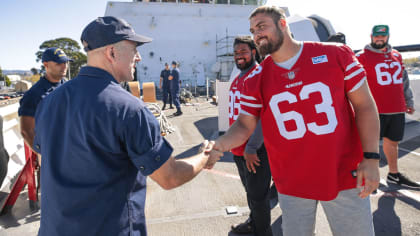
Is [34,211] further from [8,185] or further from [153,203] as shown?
[153,203]

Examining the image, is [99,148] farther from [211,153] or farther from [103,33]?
[211,153]

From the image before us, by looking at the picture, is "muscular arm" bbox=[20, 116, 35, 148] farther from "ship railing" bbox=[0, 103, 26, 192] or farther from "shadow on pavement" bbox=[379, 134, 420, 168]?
"shadow on pavement" bbox=[379, 134, 420, 168]

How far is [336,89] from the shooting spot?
169 centimetres

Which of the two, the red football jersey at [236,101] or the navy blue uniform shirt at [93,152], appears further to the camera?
the red football jersey at [236,101]

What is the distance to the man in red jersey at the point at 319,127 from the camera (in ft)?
5.54

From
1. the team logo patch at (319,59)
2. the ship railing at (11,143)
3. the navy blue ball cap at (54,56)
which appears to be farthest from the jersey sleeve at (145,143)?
the ship railing at (11,143)

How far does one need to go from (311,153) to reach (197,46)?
20.0 metres

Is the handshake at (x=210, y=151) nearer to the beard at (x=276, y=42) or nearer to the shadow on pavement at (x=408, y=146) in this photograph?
the beard at (x=276, y=42)

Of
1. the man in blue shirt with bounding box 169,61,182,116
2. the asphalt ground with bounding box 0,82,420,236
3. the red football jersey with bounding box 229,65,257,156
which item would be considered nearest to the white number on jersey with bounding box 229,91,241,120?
the red football jersey with bounding box 229,65,257,156

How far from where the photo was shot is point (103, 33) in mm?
1294

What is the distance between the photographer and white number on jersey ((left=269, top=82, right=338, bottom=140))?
1.69 meters

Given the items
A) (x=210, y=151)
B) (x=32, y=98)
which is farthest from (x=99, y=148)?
(x=32, y=98)

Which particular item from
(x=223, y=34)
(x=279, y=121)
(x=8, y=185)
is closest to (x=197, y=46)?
(x=223, y=34)

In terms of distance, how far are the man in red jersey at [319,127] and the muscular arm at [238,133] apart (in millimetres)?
232
